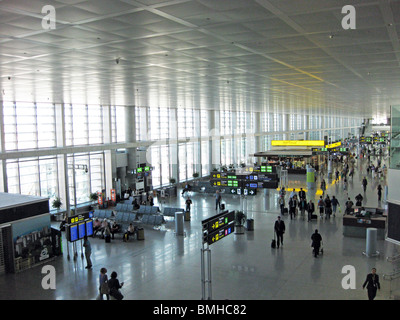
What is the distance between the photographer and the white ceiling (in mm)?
6215

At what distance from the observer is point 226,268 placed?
12922mm

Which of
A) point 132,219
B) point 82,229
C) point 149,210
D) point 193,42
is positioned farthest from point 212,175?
point 193,42

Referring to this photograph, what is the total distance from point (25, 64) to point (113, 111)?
62.3 ft

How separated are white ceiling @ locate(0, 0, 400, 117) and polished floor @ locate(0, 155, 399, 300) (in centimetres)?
674

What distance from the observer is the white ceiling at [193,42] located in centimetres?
621

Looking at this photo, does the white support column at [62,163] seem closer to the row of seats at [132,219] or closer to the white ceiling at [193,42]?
the row of seats at [132,219]

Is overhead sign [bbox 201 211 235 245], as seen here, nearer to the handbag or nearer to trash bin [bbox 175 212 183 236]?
the handbag

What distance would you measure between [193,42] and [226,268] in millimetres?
7779

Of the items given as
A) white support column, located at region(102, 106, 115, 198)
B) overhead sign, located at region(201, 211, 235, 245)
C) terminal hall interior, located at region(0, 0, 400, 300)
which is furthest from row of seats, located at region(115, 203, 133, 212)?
overhead sign, located at region(201, 211, 235, 245)

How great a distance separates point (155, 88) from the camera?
58.0ft

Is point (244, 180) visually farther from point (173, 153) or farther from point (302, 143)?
point (302, 143)

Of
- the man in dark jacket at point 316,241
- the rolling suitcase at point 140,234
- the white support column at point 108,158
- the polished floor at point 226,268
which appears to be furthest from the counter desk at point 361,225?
→ the white support column at point 108,158

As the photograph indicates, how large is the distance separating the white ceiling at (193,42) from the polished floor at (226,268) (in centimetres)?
674
